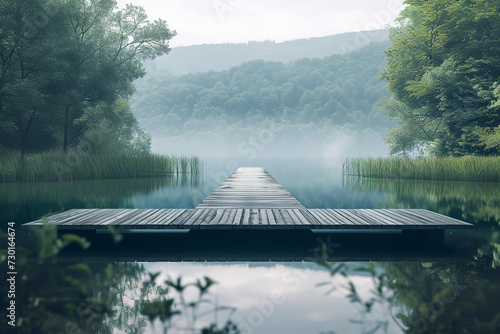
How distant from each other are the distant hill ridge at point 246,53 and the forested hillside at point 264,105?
6522mm

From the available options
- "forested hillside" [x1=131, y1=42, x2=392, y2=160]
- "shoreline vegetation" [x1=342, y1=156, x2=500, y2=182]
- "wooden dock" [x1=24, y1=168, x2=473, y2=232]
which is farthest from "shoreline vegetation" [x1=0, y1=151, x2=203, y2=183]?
"forested hillside" [x1=131, y1=42, x2=392, y2=160]

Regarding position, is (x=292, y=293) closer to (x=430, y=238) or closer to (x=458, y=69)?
(x=430, y=238)

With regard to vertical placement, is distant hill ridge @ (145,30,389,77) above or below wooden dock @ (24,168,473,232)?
above

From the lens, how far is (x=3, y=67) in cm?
1623

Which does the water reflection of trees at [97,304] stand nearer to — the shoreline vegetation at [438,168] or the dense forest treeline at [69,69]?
the shoreline vegetation at [438,168]

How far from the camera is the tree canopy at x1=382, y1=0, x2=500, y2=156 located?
16.9m

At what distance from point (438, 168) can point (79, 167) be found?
43.4 ft

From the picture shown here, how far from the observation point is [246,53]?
312 ft

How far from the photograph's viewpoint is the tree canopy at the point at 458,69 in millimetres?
16922

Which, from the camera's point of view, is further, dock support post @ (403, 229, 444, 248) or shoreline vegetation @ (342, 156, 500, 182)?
shoreline vegetation @ (342, 156, 500, 182)

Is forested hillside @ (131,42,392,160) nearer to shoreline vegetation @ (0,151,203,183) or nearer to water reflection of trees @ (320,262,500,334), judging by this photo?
shoreline vegetation @ (0,151,203,183)

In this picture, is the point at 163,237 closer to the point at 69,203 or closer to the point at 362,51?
the point at 69,203

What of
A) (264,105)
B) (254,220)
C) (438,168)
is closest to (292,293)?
(254,220)

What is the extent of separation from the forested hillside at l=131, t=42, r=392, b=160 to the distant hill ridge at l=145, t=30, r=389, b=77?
652 centimetres
